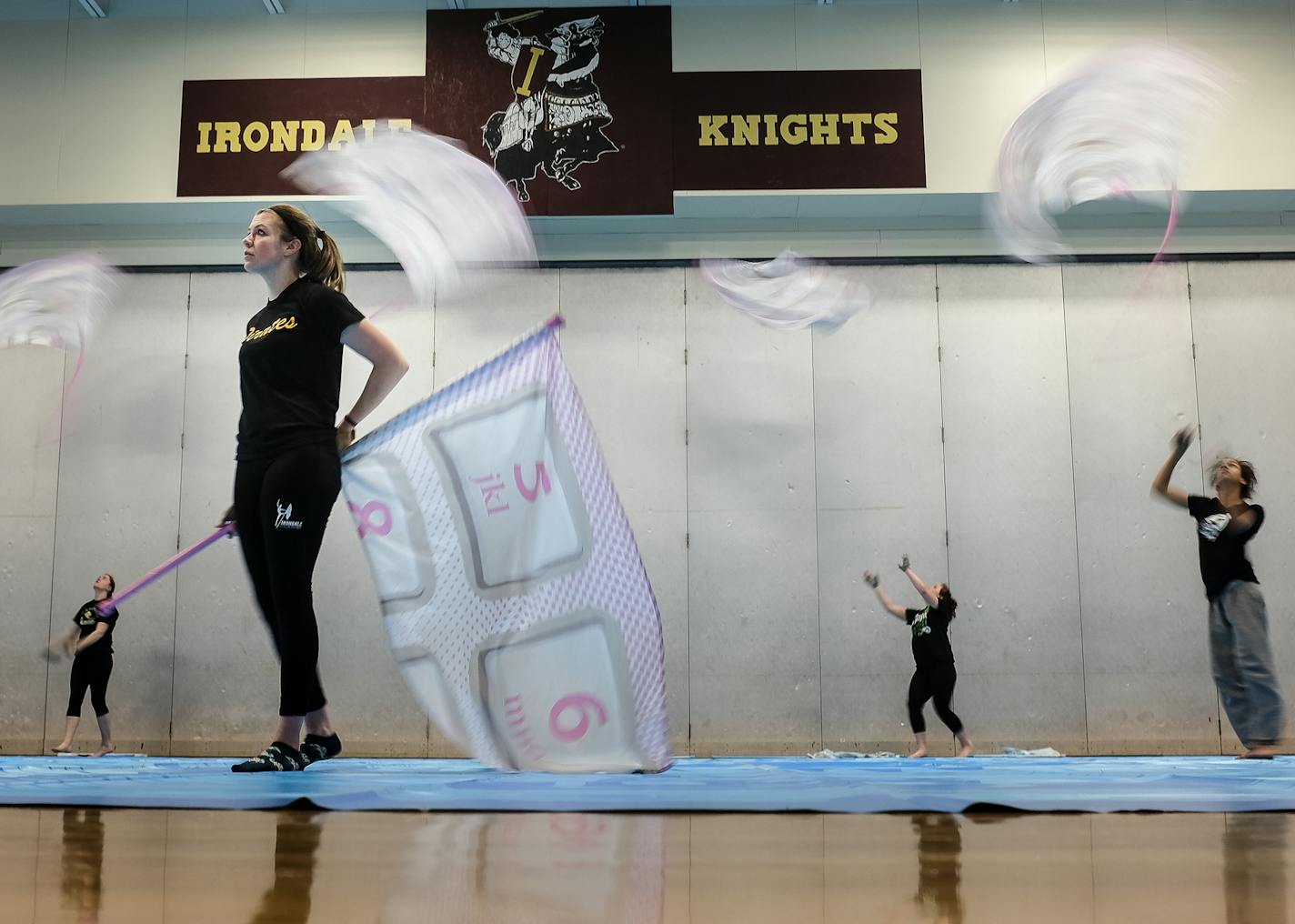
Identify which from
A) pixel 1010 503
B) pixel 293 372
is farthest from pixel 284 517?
pixel 1010 503

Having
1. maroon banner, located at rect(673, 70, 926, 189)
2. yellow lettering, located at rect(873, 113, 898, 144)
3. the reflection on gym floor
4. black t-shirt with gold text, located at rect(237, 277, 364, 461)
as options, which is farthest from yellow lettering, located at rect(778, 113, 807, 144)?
the reflection on gym floor

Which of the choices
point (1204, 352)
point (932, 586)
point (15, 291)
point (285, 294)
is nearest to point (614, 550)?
point (285, 294)

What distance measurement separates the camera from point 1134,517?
889cm

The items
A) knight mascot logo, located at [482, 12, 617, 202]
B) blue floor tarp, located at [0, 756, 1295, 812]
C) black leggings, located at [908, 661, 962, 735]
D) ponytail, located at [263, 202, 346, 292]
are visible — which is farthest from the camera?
knight mascot logo, located at [482, 12, 617, 202]

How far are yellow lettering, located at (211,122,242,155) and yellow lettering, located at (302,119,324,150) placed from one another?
0.53 m

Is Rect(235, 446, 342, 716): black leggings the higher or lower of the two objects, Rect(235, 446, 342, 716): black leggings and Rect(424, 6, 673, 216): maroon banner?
the lower

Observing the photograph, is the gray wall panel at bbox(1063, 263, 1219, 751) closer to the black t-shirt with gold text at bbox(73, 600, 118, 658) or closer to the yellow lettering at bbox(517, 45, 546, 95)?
the yellow lettering at bbox(517, 45, 546, 95)

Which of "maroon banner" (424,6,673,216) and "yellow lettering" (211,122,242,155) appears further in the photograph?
"yellow lettering" (211,122,242,155)

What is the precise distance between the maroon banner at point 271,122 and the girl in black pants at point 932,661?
5282mm

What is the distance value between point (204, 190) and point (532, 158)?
265cm

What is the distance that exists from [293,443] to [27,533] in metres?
7.47

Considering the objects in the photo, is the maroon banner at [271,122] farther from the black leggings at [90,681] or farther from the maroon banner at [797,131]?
the black leggings at [90,681]

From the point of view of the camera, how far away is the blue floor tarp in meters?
1.94

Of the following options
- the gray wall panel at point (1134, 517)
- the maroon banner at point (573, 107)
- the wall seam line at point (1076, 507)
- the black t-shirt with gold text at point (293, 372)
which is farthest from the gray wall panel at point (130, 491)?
the gray wall panel at point (1134, 517)
